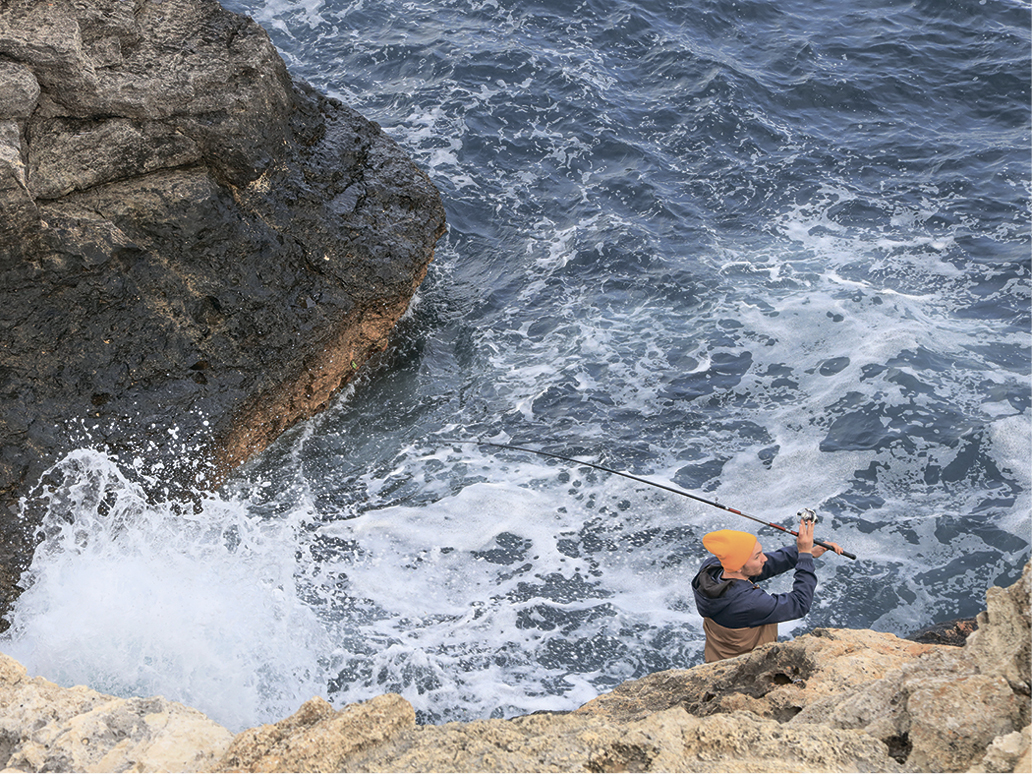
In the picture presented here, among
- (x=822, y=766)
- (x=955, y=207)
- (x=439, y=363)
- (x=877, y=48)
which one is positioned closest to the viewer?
(x=822, y=766)

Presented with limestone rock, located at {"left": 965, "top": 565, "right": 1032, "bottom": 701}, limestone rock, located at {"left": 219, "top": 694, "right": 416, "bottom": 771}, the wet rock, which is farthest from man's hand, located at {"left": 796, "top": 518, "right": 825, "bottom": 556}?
limestone rock, located at {"left": 219, "top": 694, "right": 416, "bottom": 771}

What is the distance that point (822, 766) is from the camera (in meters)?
2.63

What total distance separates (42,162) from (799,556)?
18.0 ft

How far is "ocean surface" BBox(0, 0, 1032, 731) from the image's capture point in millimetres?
5301

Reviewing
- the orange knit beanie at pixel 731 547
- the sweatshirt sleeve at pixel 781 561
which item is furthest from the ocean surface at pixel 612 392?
the orange knit beanie at pixel 731 547

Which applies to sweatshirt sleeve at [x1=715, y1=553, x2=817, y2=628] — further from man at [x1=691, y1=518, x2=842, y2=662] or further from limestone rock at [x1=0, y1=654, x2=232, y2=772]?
limestone rock at [x1=0, y1=654, x2=232, y2=772]

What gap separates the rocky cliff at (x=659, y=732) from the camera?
2.64 metres

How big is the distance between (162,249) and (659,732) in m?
5.06

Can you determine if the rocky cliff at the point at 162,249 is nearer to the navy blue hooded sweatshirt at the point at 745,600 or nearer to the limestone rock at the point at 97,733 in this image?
the limestone rock at the point at 97,733

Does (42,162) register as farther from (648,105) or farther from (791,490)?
(648,105)

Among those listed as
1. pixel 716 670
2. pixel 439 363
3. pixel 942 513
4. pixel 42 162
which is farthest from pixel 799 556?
pixel 42 162

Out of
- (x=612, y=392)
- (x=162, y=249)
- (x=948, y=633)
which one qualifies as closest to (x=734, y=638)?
(x=948, y=633)

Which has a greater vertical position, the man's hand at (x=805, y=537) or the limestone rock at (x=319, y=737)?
the limestone rock at (x=319, y=737)

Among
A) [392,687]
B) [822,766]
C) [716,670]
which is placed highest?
[822,766]
